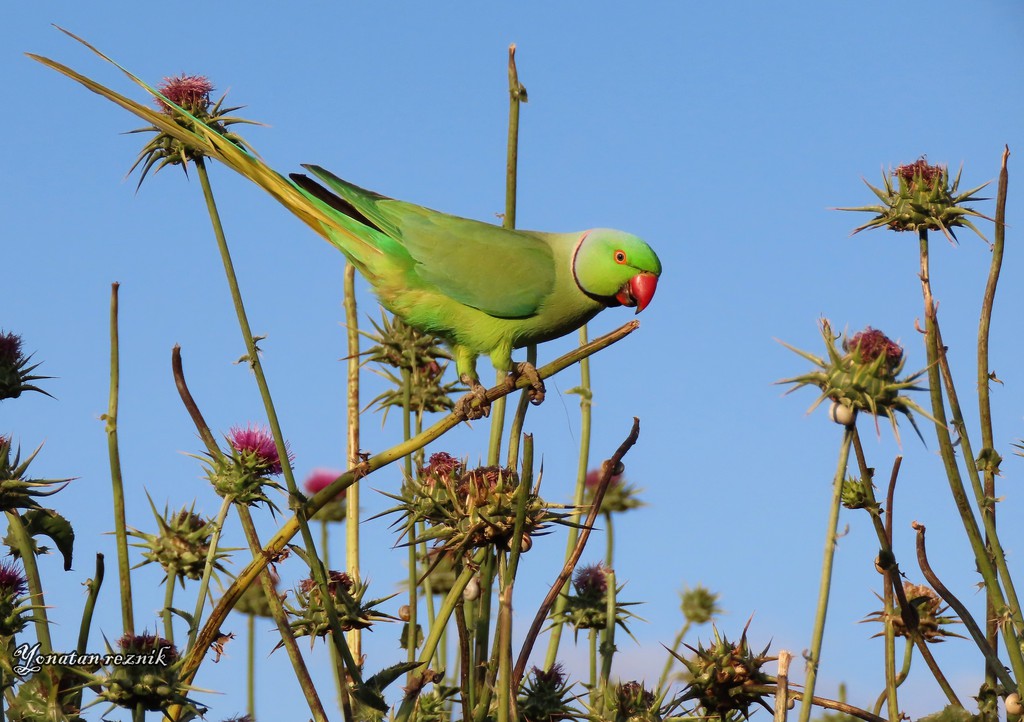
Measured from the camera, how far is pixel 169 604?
554 centimetres

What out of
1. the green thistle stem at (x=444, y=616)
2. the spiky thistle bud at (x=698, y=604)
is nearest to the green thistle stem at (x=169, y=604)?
the green thistle stem at (x=444, y=616)

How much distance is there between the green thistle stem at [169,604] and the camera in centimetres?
525

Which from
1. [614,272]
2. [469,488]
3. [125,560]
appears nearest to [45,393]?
[125,560]

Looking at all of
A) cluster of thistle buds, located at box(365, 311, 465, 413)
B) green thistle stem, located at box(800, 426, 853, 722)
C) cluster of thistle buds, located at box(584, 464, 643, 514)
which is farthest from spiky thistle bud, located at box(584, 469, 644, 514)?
green thistle stem, located at box(800, 426, 853, 722)

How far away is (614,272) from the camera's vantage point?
678cm

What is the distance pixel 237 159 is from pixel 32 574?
247 centimetres

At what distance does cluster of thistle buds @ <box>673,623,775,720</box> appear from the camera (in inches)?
206

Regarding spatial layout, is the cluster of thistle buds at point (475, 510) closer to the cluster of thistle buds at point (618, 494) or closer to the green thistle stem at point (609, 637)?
the green thistle stem at point (609, 637)

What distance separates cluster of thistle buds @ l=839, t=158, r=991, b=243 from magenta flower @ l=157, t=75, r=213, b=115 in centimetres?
388

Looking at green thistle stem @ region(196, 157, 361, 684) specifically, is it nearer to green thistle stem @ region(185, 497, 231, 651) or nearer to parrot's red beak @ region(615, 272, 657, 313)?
green thistle stem @ region(185, 497, 231, 651)

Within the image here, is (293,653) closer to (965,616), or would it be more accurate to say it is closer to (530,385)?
(530,385)

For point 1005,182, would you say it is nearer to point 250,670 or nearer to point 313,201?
point 313,201

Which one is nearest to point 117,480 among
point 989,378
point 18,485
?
point 18,485

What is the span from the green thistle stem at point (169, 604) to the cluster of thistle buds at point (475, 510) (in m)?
1.25
